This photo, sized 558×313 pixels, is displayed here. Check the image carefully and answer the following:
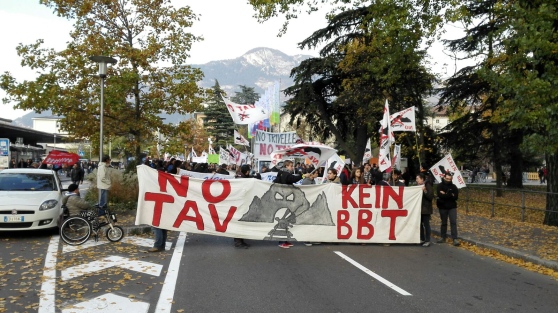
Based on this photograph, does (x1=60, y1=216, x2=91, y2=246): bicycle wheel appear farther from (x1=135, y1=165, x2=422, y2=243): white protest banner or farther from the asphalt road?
(x1=135, y1=165, x2=422, y2=243): white protest banner

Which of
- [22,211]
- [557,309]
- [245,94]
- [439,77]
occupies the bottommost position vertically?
[557,309]

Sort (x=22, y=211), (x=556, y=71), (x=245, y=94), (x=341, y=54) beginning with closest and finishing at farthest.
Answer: (x=22, y=211) < (x=556, y=71) < (x=341, y=54) < (x=245, y=94)

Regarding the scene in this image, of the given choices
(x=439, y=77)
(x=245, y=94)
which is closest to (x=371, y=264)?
(x=439, y=77)

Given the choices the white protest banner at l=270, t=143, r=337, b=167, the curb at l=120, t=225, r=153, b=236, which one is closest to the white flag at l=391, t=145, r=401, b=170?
the white protest banner at l=270, t=143, r=337, b=167

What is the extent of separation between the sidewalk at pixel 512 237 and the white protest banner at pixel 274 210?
2.01 meters

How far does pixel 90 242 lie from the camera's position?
37.9ft

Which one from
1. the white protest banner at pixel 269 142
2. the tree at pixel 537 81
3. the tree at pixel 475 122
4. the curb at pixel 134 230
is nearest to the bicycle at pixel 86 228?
the curb at pixel 134 230

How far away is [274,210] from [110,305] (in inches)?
220

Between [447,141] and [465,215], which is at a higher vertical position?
[447,141]

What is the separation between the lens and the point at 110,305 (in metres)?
6.41

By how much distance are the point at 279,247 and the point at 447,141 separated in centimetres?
2405

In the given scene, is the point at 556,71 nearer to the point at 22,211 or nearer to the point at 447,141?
the point at 22,211

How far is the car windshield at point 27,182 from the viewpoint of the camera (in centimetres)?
1270

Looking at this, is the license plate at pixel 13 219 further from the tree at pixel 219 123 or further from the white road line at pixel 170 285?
the tree at pixel 219 123
